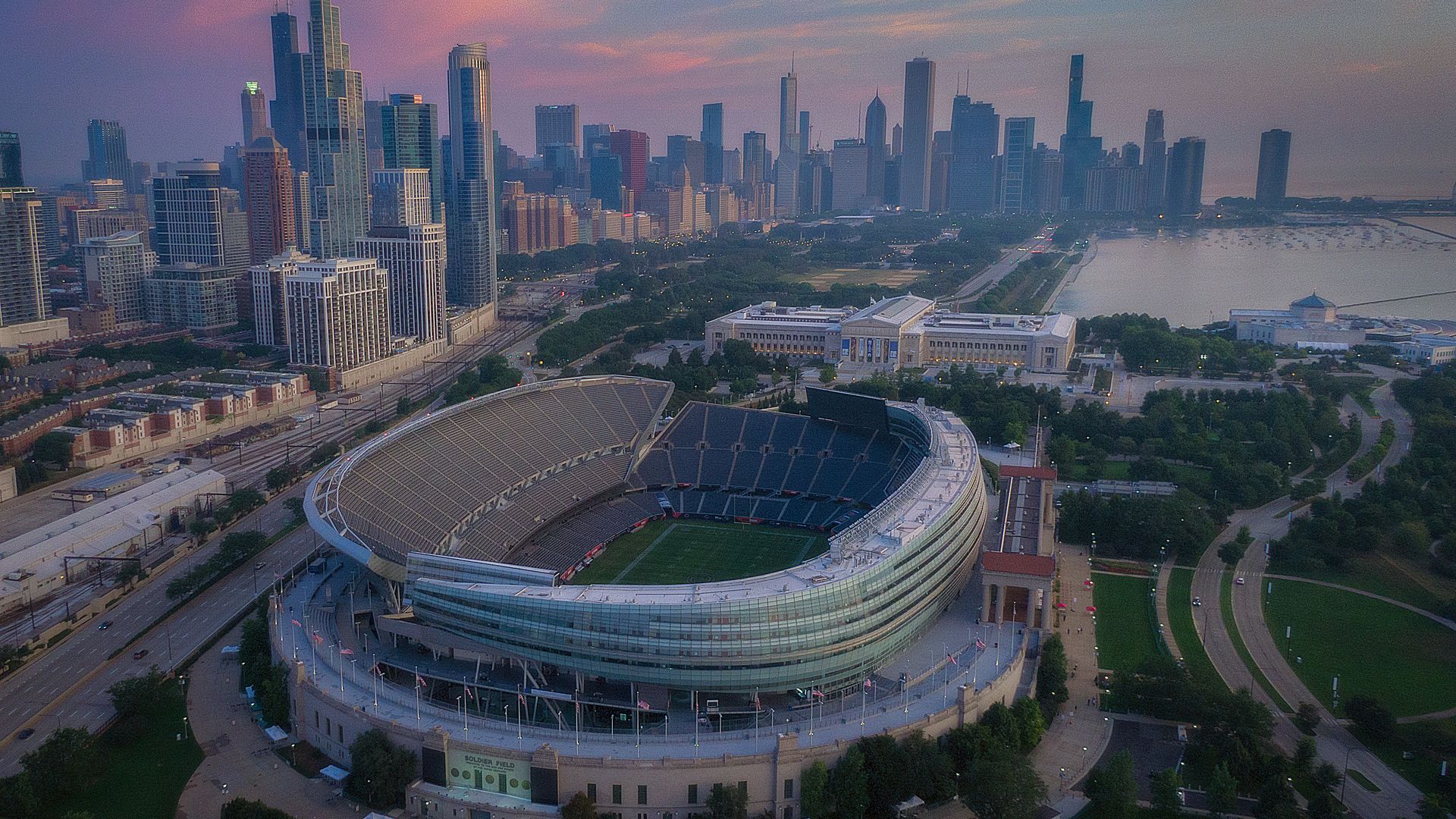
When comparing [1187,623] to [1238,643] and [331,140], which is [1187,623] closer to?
[1238,643]

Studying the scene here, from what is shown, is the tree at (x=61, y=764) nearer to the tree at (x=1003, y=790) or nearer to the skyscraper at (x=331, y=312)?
the tree at (x=1003, y=790)

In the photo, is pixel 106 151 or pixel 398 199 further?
pixel 106 151

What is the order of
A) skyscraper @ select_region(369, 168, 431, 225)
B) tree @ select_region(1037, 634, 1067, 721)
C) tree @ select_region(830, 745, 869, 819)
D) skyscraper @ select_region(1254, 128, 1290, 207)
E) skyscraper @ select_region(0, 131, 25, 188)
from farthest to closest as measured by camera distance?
1. skyscraper @ select_region(1254, 128, 1290, 207)
2. skyscraper @ select_region(369, 168, 431, 225)
3. skyscraper @ select_region(0, 131, 25, 188)
4. tree @ select_region(1037, 634, 1067, 721)
5. tree @ select_region(830, 745, 869, 819)

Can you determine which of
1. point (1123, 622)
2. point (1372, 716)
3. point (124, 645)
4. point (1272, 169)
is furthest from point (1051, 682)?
point (1272, 169)

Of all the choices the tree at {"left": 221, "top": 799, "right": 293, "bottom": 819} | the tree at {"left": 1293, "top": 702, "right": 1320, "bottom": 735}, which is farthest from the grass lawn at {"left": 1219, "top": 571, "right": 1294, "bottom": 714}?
the tree at {"left": 221, "top": 799, "right": 293, "bottom": 819}

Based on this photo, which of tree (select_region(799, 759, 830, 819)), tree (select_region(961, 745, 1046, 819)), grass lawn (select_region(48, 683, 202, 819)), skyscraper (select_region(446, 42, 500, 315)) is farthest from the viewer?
skyscraper (select_region(446, 42, 500, 315))

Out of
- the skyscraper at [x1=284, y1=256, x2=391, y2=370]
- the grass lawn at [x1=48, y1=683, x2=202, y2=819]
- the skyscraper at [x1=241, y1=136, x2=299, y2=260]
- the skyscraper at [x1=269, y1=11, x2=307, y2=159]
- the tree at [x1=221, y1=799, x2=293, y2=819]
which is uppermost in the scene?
the skyscraper at [x1=269, y1=11, x2=307, y2=159]

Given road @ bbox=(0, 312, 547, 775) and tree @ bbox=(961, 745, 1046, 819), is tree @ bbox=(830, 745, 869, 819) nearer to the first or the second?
tree @ bbox=(961, 745, 1046, 819)
